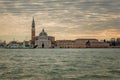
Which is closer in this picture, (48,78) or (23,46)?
(48,78)

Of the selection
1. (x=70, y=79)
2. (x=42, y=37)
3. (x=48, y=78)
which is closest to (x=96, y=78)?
(x=70, y=79)

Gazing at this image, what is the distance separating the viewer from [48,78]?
22.6 m

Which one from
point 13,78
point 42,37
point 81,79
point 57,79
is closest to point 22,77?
point 13,78

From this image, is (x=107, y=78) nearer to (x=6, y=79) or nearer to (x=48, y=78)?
(x=48, y=78)

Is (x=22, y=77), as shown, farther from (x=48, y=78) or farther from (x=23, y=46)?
(x=23, y=46)

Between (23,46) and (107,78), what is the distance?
586 ft

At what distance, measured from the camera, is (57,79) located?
2230 centimetres

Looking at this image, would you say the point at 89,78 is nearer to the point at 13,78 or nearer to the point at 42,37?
the point at 13,78

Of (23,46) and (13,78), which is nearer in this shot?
(13,78)

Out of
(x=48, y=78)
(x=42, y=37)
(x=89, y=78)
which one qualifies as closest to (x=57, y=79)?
(x=48, y=78)

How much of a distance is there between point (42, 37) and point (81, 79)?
17793cm

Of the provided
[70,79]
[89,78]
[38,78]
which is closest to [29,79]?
[38,78]

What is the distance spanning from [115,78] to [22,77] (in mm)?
6657

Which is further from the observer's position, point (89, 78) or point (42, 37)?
point (42, 37)
